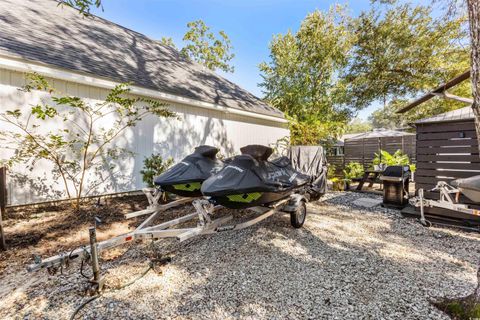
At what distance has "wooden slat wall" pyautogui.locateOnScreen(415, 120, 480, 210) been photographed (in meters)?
4.76

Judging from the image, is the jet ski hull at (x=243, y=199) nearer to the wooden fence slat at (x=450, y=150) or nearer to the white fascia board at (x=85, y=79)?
the wooden fence slat at (x=450, y=150)

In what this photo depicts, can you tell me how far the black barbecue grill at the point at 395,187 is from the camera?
620 cm

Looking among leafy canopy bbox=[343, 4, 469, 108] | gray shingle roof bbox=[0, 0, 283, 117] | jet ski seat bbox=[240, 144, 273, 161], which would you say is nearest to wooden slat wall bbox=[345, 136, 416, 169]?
leafy canopy bbox=[343, 4, 469, 108]

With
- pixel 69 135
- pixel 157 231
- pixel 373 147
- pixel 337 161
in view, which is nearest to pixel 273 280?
pixel 157 231

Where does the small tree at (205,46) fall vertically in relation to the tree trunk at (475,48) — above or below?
above

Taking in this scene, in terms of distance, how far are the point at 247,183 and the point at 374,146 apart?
10.4m

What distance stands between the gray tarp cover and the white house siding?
316cm

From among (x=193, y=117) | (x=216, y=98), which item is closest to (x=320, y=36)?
(x=216, y=98)

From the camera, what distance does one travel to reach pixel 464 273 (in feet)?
9.82

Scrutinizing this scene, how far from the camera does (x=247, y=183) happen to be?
3.38 metres

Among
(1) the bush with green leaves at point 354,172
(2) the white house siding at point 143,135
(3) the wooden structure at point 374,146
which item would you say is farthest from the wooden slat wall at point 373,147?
(2) the white house siding at point 143,135

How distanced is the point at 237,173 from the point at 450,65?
537 inches

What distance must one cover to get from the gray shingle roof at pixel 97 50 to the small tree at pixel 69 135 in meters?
0.84

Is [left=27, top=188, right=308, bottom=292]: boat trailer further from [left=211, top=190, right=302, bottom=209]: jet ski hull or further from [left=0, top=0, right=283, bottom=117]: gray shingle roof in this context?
[left=0, top=0, right=283, bottom=117]: gray shingle roof
